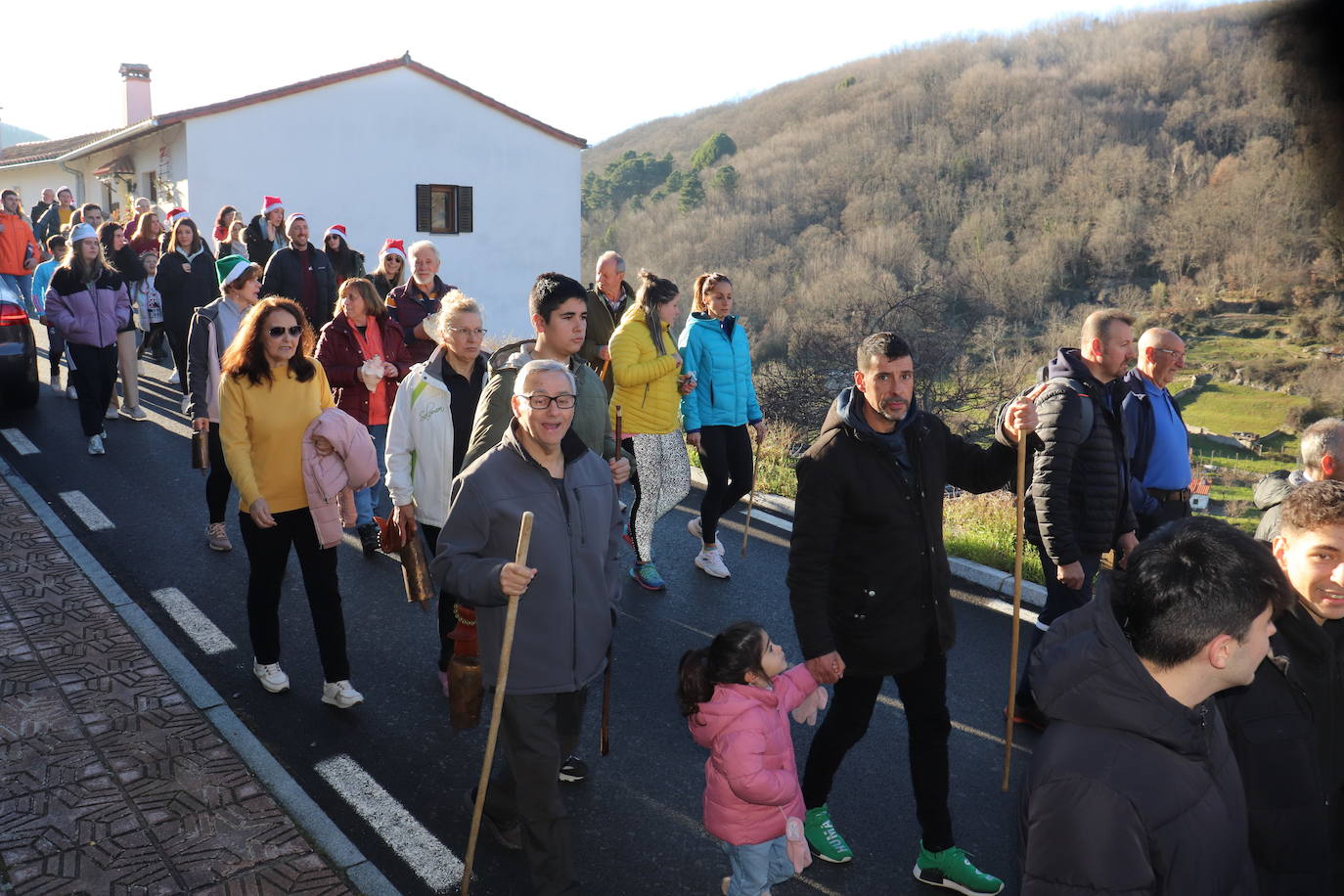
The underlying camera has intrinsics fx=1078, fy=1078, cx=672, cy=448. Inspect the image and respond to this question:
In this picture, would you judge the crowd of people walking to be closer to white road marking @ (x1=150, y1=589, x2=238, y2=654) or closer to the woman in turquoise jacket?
the woman in turquoise jacket

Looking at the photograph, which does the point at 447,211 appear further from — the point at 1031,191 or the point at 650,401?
the point at 1031,191

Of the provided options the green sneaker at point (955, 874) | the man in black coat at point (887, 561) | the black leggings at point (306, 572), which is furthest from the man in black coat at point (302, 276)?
the green sneaker at point (955, 874)

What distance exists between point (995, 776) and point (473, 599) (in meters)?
2.67

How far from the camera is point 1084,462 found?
506 centimetres

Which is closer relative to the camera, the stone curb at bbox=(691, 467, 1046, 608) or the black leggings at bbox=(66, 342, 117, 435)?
the stone curb at bbox=(691, 467, 1046, 608)

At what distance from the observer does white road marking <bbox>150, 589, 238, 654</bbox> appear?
599 centimetres

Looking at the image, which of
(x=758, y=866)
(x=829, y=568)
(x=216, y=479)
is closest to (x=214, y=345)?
(x=216, y=479)

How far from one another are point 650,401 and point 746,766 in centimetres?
372

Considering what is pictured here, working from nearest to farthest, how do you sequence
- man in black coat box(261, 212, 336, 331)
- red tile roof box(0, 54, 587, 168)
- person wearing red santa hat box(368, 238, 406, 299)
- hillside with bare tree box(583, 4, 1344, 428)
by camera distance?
person wearing red santa hat box(368, 238, 406, 299) → man in black coat box(261, 212, 336, 331) → red tile roof box(0, 54, 587, 168) → hillside with bare tree box(583, 4, 1344, 428)

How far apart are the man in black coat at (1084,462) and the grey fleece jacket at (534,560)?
7.59 feet

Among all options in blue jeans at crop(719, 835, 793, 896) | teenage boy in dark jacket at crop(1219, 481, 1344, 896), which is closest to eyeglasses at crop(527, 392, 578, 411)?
blue jeans at crop(719, 835, 793, 896)

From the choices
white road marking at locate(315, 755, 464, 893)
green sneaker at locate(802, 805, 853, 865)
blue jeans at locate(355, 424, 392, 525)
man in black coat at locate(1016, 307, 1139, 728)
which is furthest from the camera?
blue jeans at locate(355, 424, 392, 525)

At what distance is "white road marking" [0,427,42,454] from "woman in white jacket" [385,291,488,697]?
6.49 meters

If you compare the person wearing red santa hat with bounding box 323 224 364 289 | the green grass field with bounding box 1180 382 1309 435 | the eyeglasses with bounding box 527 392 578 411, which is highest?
the person wearing red santa hat with bounding box 323 224 364 289
